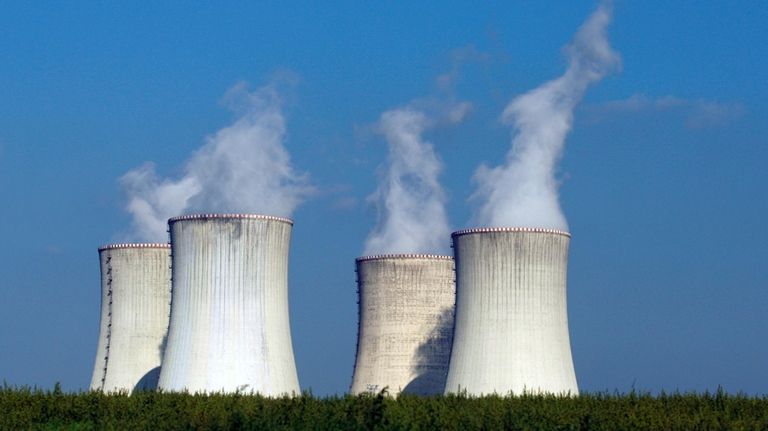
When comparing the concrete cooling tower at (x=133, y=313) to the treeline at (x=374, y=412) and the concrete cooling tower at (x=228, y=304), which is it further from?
the treeline at (x=374, y=412)

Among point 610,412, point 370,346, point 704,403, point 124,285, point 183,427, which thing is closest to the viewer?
point 183,427

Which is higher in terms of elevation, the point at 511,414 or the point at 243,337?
the point at 243,337

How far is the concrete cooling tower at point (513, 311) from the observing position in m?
27.0

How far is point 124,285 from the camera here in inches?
1265

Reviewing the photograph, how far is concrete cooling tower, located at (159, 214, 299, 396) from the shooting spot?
27.6 meters

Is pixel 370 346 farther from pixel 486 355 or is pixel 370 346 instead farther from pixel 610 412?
pixel 610 412

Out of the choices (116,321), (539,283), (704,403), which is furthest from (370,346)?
(704,403)

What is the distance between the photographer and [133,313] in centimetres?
3231

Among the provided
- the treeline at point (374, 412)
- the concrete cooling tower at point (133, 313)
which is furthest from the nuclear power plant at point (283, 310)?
the concrete cooling tower at point (133, 313)

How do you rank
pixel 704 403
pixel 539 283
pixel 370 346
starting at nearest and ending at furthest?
pixel 704 403
pixel 539 283
pixel 370 346

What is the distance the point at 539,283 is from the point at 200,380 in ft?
21.6

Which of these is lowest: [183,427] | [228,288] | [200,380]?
[183,427]

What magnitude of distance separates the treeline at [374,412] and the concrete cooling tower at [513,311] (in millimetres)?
2859

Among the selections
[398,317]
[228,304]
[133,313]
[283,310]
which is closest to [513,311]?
[283,310]
